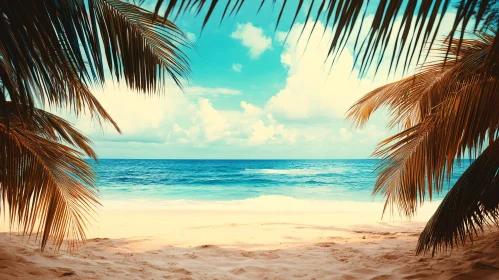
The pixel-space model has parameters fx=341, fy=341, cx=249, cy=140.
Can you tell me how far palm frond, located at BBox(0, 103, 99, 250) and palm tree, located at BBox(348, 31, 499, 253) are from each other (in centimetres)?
273

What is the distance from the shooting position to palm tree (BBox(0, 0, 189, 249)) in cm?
131

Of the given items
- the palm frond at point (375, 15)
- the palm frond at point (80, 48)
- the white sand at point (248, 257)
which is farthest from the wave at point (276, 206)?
the palm frond at point (375, 15)

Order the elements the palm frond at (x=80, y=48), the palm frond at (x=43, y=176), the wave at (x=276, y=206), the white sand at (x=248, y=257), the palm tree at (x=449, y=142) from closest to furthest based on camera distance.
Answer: the palm frond at (x=80, y=48) < the palm tree at (x=449, y=142) < the palm frond at (x=43, y=176) < the white sand at (x=248, y=257) < the wave at (x=276, y=206)

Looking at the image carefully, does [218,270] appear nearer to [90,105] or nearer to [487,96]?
[90,105]

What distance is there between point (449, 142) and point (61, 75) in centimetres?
261

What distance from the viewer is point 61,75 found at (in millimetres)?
1639

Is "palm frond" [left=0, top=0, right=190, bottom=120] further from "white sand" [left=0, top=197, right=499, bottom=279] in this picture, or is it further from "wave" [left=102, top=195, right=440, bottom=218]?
"wave" [left=102, top=195, right=440, bottom=218]

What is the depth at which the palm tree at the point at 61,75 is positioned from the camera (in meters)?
1.31

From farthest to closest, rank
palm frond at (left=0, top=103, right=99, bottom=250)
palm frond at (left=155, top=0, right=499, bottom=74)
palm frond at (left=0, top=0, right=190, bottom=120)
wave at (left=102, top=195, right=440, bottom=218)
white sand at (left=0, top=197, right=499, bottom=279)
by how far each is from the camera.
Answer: wave at (left=102, top=195, right=440, bottom=218) → white sand at (left=0, top=197, right=499, bottom=279) → palm frond at (left=0, top=103, right=99, bottom=250) → palm frond at (left=0, top=0, right=190, bottom=120) → palm frond at (left=155, top=0, right=499, bottom=74)

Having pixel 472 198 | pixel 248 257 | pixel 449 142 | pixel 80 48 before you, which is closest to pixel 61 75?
pixel 80 48

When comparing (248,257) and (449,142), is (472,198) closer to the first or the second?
(449,142)

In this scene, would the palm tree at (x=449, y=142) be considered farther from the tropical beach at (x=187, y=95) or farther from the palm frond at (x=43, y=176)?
the palm frond at (x=43, y=176)

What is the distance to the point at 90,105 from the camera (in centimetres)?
277

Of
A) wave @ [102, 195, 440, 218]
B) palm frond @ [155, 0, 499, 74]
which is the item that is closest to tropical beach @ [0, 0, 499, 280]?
palm frond @ [155, 0, 499, 74]
